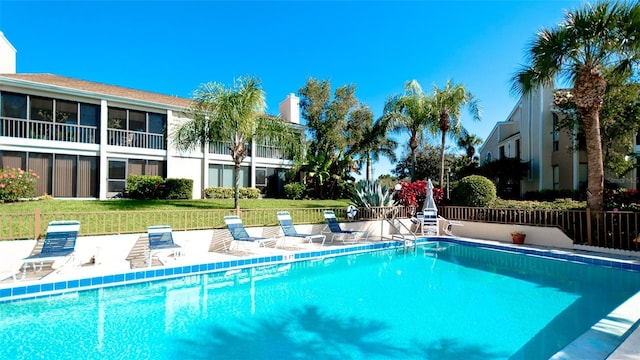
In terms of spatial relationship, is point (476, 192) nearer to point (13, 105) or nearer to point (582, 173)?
point (582, 173)

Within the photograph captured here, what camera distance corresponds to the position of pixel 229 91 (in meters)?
14.1

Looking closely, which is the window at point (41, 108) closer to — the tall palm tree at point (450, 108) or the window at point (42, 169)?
the window at point (42, 169)

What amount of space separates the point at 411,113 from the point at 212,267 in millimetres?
14821

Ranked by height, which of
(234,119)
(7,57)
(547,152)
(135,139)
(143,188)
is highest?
(7,57)

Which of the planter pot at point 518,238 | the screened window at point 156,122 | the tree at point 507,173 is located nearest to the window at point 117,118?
the screened window at point 156,122

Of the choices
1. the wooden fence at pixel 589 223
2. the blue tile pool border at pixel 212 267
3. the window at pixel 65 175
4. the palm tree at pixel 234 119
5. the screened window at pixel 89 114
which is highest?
the screened window at pixel 89 114

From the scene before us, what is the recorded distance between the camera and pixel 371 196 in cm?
1566

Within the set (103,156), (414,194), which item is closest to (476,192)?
(414,194)

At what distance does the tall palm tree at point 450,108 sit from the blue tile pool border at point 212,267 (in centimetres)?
731

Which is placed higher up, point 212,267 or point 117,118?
point 117,118

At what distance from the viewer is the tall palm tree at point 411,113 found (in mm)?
19531

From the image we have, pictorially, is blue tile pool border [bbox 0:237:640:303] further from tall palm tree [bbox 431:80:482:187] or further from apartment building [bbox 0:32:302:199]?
tall palm tree [bbox 431:80:482:187]

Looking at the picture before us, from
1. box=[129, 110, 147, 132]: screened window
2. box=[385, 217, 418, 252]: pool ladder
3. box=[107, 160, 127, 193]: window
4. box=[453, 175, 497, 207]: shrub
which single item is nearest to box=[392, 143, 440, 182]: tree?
box=[453, 175, 497, 207]: shrub

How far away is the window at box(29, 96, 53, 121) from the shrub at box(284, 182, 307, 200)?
45.9ft
